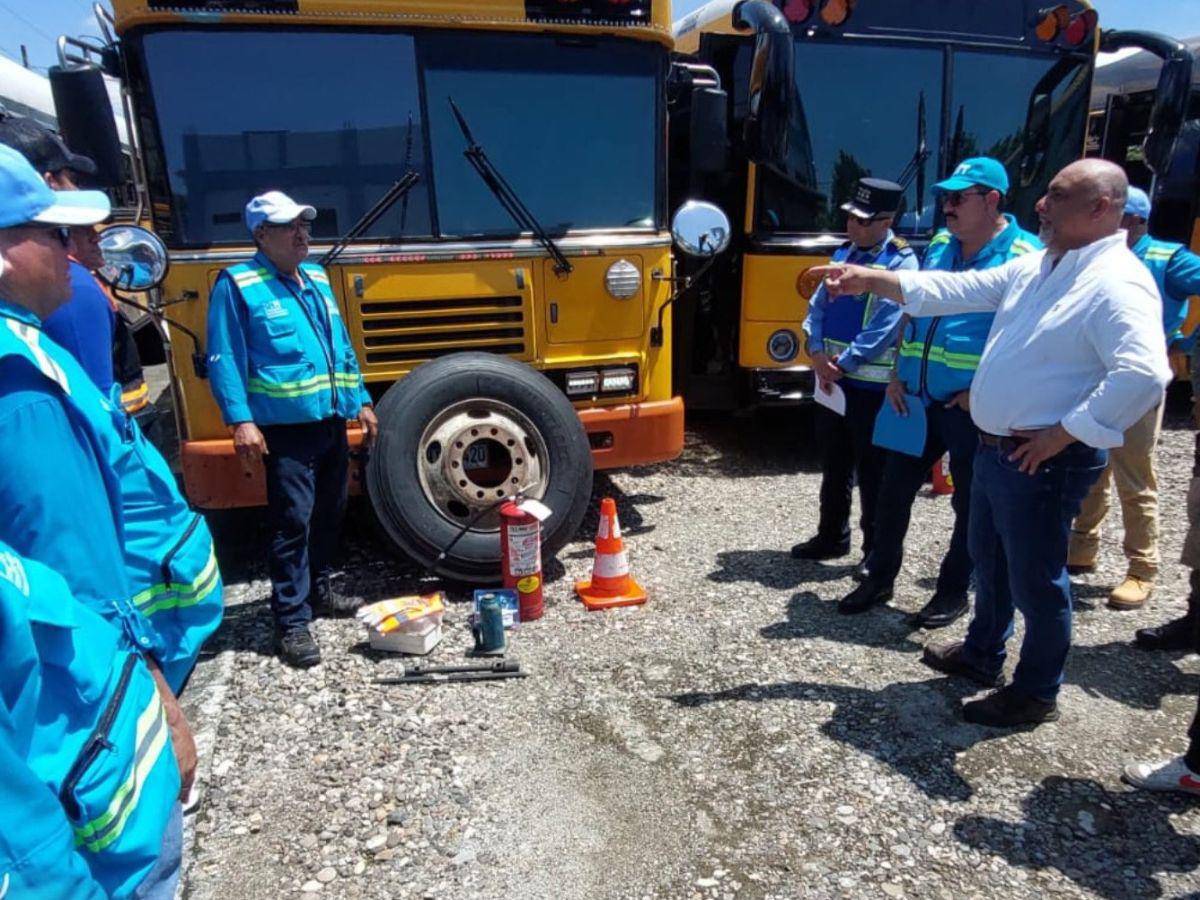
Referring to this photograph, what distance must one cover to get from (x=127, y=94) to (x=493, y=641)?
3.06 m

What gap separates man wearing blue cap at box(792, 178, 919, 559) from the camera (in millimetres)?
4074

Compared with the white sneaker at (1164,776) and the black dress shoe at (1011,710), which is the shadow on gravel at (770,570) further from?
the white sneaker at (1164,776)

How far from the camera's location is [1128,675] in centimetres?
354

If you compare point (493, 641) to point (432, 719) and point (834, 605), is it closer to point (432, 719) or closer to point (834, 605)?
point (432, 719)

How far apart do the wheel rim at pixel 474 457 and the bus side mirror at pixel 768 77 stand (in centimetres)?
201

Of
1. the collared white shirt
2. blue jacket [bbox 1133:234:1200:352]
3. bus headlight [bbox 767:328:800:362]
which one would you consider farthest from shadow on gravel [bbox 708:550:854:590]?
blue jacket [bbox 1133:234:1200:352]

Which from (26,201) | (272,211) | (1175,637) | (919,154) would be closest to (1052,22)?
(919,154)

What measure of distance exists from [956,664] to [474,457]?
2.43 m

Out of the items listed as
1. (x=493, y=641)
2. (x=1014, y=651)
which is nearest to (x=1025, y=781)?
(x=1014, y=651)

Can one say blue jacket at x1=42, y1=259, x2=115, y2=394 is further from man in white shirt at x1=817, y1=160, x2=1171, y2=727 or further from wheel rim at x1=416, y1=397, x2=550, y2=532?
man in white shirt at x1=817, y1=160, x2=1171, y2=727

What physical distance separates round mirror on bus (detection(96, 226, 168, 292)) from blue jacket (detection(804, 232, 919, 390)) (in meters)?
2.95

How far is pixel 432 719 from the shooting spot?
3.24m

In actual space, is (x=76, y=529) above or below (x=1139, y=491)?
above

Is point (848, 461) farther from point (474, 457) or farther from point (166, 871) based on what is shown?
point (166, 871)
